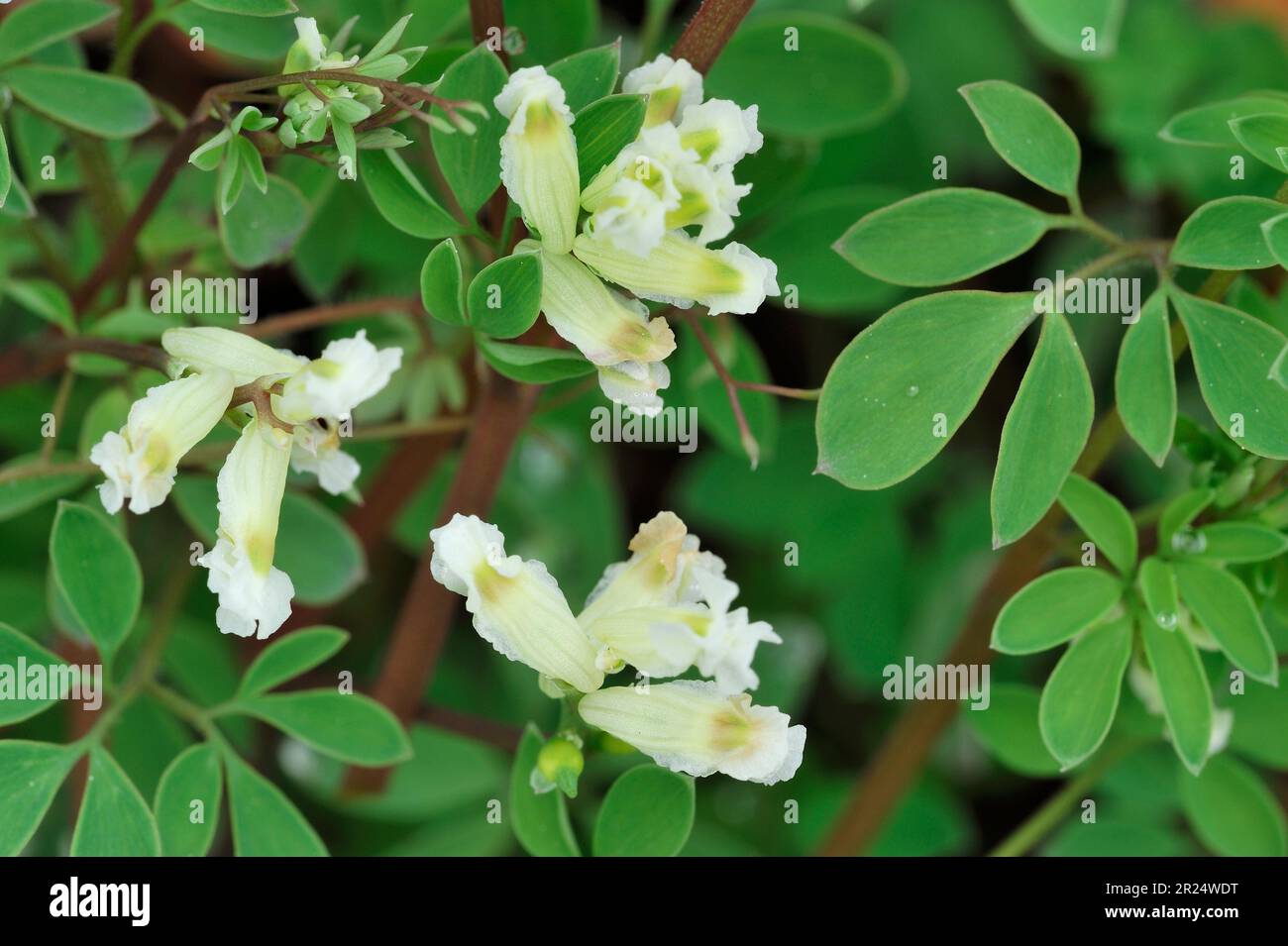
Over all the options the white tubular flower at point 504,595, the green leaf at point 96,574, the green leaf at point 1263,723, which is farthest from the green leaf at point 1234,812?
the green leaf at point 96,574

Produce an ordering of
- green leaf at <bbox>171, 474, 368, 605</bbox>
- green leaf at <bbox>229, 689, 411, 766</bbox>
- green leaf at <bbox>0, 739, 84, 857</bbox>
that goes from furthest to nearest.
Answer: green leaf at <bbox>171, 474, 368, 605</bbox>
green leaf at <bbox>229, 689, 411, 766</bbox>
green leaf at <bbox>0, 739, 84, 857</bbox>

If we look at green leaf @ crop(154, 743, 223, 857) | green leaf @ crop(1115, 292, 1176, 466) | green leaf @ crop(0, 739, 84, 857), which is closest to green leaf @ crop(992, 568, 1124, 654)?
green leaf @ crop(1115, 292, 1176, 466)

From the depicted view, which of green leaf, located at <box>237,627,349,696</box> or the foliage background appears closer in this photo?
green leaf, located at <box>237,627,349,696</box>

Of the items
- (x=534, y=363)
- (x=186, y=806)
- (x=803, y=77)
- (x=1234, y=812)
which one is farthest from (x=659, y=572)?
(x=1234, y=812)

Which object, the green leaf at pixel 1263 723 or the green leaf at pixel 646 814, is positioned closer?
the green leaf at pixel 646 814

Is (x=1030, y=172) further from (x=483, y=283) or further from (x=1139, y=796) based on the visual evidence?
(x=1139, y=796)

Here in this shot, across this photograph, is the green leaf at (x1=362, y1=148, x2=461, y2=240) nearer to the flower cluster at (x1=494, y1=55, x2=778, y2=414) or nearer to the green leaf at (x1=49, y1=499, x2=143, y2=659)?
the flower cluster at (x1=494, y1=55, x2=778, y2=414)

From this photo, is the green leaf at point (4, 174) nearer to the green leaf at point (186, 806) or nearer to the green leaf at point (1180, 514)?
the green leaf at point (186, 806)

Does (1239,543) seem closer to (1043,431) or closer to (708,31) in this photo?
(1043,431)

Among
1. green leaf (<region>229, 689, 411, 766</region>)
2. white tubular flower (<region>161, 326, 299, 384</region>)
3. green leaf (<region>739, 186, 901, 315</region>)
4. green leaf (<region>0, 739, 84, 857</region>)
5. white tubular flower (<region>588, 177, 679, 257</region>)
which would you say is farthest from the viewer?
green leaf (<region>739, 186, 901, 315</region>)
